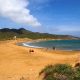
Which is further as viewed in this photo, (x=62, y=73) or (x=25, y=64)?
(x=25, y=64)

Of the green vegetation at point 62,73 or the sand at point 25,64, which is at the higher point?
the green vegetation at point 62,73

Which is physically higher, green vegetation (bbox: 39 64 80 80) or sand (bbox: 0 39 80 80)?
green vegetation (bbox: 39 64 80 80)

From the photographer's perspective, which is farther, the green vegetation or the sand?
the sand

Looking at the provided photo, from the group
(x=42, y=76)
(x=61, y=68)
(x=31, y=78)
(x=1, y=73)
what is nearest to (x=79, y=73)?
(x=61, y=68)

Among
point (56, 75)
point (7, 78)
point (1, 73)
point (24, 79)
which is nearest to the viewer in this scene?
point (56, 75)

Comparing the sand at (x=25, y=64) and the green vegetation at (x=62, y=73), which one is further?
the sand at (x=25, y=64)

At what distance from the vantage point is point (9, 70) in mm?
17062

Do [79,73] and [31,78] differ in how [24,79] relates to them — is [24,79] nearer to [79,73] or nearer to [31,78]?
[31,78]

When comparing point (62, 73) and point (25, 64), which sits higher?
point (62, 73)

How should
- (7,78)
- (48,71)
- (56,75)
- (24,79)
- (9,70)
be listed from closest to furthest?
1. (56,75)
2. (48,71)
3. (24,79)
4. (7,78)
5. (9,70)

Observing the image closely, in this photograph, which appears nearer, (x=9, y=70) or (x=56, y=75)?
(x=56, y=75)

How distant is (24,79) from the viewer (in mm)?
12953

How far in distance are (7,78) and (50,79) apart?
4545mm

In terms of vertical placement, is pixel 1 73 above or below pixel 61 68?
below
